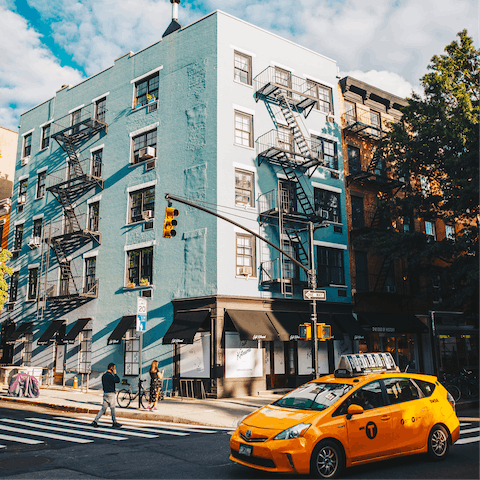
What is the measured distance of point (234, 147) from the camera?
24094mm

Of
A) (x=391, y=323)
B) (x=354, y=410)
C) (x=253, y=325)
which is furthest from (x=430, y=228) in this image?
(x=354, y=410)

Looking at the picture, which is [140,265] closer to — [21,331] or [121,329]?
[121,329]

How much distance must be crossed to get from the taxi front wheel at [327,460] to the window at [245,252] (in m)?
15.3

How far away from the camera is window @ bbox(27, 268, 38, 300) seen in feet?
105

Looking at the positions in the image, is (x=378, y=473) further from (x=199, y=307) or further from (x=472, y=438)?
(x=199, y=307)

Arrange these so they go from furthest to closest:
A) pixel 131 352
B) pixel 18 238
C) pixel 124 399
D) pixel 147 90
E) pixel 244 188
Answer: pixel 18 238 → pixel 147 90 → pixel 131 352 → pixel 244 188 → pixel 124 399

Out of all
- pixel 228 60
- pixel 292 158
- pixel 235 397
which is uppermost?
pixel 228 60

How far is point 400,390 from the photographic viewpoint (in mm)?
8945

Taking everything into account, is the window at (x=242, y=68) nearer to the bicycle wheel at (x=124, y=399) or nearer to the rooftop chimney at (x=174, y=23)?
the rooftop chimney at (x=174, y=23)

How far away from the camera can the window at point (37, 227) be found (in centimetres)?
3294

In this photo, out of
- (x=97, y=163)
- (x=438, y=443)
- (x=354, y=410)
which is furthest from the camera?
(x=97, y=163)

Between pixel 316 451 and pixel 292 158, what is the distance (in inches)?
774

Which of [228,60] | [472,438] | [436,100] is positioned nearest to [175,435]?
[472,438]

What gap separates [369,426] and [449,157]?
62.9 ft
